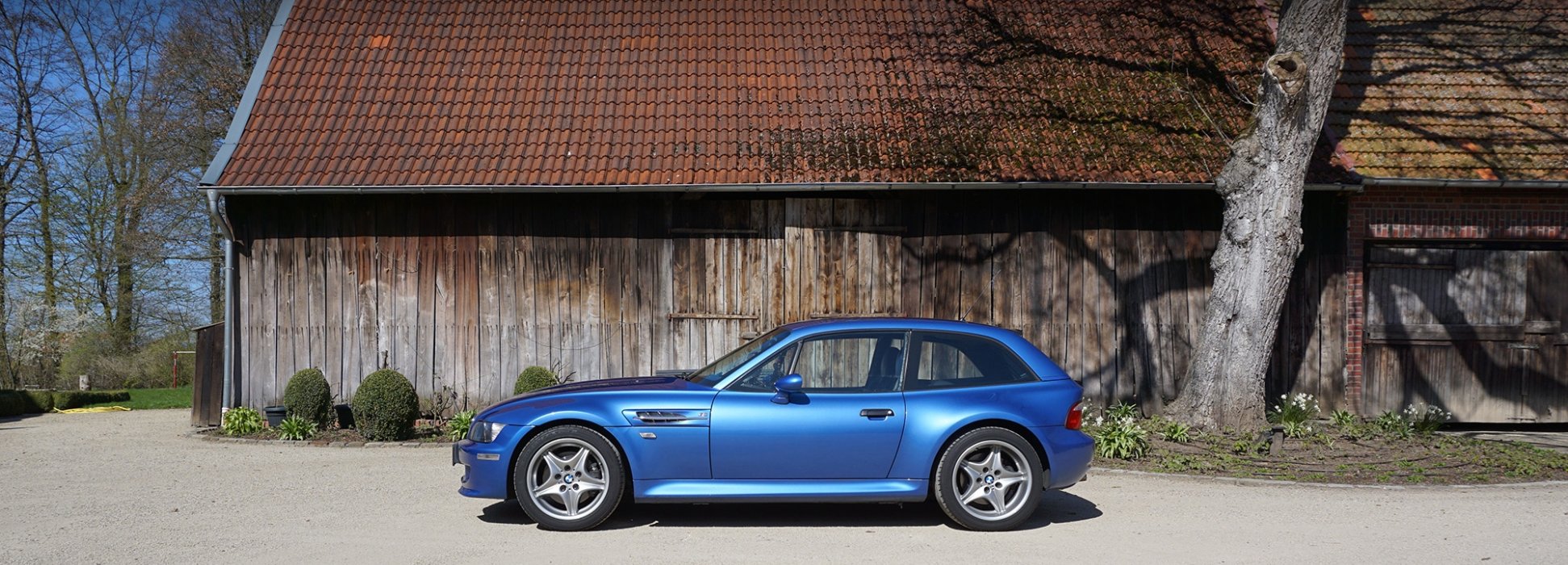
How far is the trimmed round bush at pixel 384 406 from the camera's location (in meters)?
11.4

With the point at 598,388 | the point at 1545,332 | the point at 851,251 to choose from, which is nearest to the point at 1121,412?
the point at 851,251

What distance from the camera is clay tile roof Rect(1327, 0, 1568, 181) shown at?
12.5 metres

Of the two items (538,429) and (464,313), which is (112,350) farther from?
(538,429)

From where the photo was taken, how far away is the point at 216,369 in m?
13.0

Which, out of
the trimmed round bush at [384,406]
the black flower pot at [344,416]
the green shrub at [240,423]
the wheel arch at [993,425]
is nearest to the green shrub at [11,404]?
the green shrub at [240,423]

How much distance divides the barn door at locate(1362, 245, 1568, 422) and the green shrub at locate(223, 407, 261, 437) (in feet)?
39.9

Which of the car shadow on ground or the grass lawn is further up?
the grass lawn

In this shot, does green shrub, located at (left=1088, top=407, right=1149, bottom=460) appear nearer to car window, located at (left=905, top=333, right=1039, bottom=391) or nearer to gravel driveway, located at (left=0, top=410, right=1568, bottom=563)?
gravel driveway, located at (left=0, top=410, right=1568, bottom=563)

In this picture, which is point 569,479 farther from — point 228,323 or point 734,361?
point 228,323

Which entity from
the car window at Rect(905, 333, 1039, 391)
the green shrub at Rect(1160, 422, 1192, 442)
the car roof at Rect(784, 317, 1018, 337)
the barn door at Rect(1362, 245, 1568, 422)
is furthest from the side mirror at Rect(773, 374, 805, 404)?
the barn door at Rect(1362, 245, 1568, 422)

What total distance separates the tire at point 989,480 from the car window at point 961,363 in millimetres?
379

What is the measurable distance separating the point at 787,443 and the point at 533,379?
554cm

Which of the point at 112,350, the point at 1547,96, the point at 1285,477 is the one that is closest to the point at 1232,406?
the point at 1285,477

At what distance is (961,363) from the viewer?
24.4 ft
